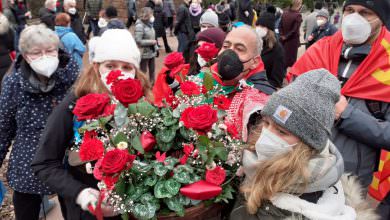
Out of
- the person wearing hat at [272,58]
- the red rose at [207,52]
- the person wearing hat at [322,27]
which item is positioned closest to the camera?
the red rose at [207,52]

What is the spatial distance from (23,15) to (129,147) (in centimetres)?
818

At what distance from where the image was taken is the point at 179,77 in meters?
2.08

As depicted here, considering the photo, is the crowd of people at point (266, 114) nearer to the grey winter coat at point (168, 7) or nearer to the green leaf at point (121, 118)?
the green leaf at point (121, 118)

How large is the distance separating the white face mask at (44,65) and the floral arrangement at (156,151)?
1211 mm

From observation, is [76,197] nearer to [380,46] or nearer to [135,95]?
[135,95]

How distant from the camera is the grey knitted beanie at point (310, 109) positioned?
1560 millimetres

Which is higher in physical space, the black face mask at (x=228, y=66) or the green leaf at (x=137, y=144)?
the black face mask at (x=228, y=66)

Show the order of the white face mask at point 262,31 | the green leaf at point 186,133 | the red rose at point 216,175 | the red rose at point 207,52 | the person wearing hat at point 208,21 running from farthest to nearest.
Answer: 1. the person wearing hat at point 208,21
2. the white face mask at point 262,31
3. the red rose at point 207,52
4. the green leaf at point 186,133
5. the red rose at point 216,175

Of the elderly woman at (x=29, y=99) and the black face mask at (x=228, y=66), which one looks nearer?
the black face mask at (x=228, y=66)

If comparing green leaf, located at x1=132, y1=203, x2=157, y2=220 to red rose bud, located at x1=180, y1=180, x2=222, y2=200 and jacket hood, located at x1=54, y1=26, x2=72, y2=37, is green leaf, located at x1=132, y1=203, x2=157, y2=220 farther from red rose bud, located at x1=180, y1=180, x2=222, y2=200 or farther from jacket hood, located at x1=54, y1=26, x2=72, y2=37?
jacket hood, located at x1=54, y1=26, x2=72, y2=37

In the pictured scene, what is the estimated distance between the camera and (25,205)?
2.94m

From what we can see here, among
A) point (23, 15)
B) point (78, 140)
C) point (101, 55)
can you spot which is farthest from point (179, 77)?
point (23, 15)

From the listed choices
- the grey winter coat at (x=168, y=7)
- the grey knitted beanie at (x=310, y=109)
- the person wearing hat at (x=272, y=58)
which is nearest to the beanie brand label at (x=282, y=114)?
the grey knitted beanie at (x=310, y=109)

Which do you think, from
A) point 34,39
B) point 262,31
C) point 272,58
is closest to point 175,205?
point 34,39
